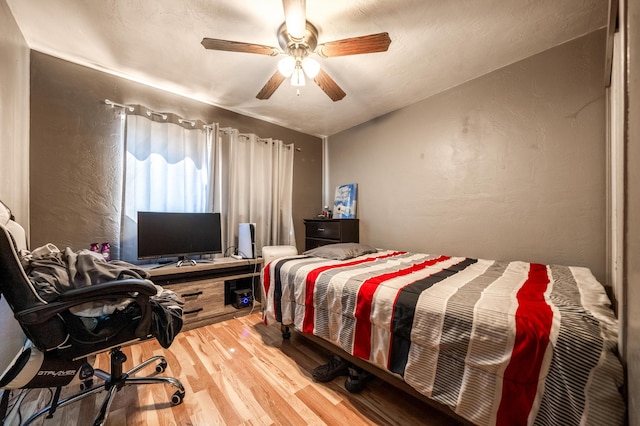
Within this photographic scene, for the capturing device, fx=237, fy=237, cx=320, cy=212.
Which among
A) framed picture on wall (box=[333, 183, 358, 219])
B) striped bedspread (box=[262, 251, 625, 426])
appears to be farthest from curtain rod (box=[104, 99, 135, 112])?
framed picture on wall (box=[333, 183, 358, 219])

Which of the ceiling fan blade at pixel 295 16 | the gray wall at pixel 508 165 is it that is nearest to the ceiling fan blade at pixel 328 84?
the ceiling fan blade at pixel 295 16

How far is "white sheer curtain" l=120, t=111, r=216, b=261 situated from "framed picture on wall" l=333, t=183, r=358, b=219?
5.84ft

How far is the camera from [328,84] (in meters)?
1.97

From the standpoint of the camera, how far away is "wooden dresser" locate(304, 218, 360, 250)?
3146mm

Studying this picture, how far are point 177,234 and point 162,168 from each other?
711 mm

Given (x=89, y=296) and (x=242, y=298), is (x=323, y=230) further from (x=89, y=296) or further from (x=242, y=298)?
(x=89, y=296)

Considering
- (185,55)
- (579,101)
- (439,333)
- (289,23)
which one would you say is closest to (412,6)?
(289,23)

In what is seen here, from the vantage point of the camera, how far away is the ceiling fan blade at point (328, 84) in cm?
186

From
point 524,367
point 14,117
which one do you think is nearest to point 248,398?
point 524,367

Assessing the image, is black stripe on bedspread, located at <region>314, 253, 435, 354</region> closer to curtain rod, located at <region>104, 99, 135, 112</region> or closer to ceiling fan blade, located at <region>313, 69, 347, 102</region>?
ceiling fan blade, located at <region>313, 69, 347, 102</region>

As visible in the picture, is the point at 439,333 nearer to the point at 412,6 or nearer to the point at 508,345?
the point at 508,345

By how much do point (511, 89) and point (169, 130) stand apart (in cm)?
333

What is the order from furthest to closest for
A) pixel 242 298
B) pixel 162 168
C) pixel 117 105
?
pixel 242 298 → pixel 162 168 → pixel 117 105

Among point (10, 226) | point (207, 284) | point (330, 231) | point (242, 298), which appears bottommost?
point (242, 298)
